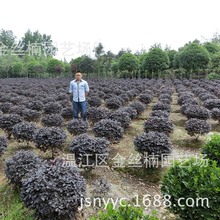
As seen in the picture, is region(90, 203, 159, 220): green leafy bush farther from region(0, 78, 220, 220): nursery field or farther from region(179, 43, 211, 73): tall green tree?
region(179, 43, 211, 73): tall green tree

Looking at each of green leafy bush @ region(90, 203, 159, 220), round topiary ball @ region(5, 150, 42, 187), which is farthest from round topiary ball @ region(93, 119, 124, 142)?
green leafy bush @ region(90, 203, 159, 220)

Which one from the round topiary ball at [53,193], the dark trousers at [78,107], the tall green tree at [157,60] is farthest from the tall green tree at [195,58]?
the round topiary ball at [53,193]

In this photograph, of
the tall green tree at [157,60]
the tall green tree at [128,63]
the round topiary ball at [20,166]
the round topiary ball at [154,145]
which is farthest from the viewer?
the tall green tree at [128,63]

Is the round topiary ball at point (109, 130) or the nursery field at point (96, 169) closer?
the nursery field at point (96, 169)

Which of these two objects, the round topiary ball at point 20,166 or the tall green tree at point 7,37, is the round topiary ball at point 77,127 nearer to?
the round topiary ball at point 20,166

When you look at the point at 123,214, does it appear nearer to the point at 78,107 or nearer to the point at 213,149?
the point at 213,149

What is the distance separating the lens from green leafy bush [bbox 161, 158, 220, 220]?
3.62 m

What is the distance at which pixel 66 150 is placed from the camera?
7707 mm

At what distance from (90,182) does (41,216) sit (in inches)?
74.2

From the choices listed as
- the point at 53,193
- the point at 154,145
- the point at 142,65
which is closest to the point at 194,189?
the point at 53,193

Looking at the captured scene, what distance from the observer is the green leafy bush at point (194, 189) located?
3615 mm

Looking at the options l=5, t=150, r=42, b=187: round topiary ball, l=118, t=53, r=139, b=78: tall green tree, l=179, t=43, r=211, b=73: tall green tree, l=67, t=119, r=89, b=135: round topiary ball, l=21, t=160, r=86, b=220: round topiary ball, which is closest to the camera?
l=21, t=160, r=86, b=220: round topiary ball

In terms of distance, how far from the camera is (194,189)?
368 centimetres

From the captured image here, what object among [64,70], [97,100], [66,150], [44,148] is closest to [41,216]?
[44,148]
